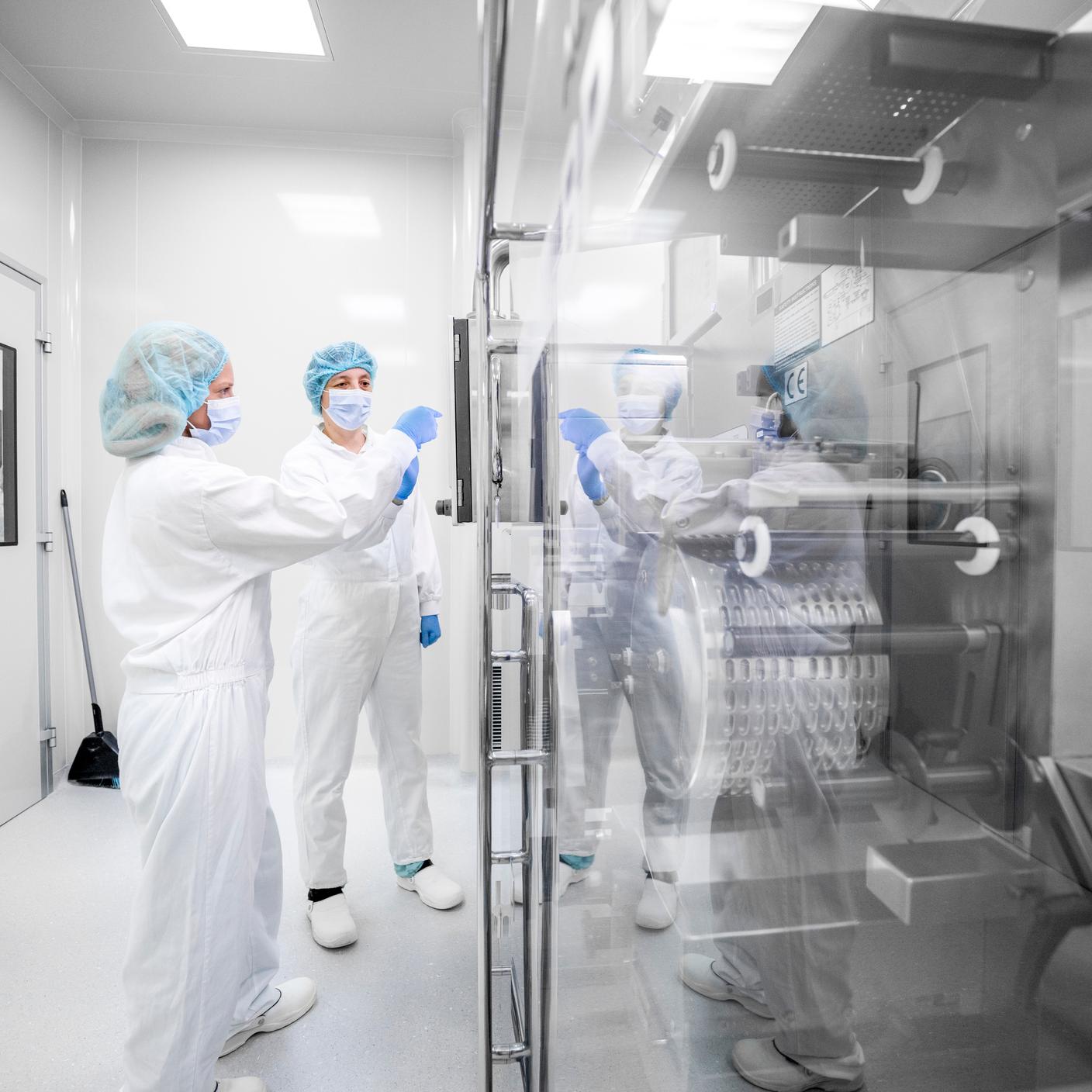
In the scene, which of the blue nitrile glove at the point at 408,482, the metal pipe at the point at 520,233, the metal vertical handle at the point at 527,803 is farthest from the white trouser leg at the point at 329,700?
the metal pipe at the point at 520,233

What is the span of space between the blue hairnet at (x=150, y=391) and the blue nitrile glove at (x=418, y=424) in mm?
517

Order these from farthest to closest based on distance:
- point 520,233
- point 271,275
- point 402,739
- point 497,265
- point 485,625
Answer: point 271,275, point 402,739, point 497,265, point 485,625, point 520,233

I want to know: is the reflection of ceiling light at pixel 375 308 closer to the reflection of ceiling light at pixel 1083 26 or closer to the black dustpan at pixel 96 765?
the black dustpan at pixel 96 765

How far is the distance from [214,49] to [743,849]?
10.2 feet

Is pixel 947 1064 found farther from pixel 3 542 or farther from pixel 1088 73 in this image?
pixel 3 542

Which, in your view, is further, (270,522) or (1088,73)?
(270,522)

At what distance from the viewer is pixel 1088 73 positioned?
0.78 ft

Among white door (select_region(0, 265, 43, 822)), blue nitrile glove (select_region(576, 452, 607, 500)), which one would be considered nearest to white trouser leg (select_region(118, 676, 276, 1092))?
blue nitrile glove (select_region(576, 452, 607, 500))

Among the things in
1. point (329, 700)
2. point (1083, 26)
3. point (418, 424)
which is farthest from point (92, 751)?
point (1083, 26)

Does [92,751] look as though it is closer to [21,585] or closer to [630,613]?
[21,585]

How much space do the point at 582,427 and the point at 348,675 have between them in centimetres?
150

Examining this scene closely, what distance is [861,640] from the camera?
1.05 ft

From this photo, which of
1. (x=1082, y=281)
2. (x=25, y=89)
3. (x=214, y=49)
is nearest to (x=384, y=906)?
(x=1082, y=281)

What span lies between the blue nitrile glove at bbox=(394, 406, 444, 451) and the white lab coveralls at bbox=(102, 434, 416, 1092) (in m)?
0.44
